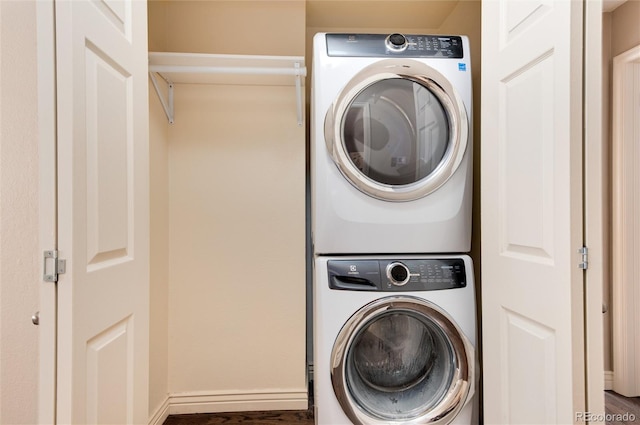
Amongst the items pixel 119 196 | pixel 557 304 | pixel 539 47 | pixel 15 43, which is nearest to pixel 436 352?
pixel 557 304

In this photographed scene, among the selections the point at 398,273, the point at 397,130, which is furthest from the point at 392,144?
the point at 398,273

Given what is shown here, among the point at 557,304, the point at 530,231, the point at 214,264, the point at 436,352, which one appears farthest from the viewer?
the point at 214,264

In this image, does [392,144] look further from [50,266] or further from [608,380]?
[50,266]

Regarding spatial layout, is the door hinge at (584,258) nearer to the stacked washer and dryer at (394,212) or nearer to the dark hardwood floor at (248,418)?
the stacked washer and dryer at (394,212)

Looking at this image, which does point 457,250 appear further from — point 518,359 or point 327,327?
point 327,327

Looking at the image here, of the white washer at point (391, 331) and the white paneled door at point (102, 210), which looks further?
the white washer at point (391, 331)

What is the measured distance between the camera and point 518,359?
3.54ft

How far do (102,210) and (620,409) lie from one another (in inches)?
56.9

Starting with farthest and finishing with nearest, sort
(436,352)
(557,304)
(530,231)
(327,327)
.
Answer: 1. (436,352)
2. (327,327)
3. (530,231)
4. (557,304)

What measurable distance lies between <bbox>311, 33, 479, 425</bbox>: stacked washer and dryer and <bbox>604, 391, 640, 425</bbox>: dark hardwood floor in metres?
0.51

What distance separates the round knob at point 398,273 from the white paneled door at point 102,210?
91cm

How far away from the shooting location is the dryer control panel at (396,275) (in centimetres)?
135

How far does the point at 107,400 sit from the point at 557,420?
1243 mm

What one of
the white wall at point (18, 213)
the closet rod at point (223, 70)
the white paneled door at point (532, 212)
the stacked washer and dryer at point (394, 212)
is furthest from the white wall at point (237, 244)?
the white paneled door at point (532, 212)
